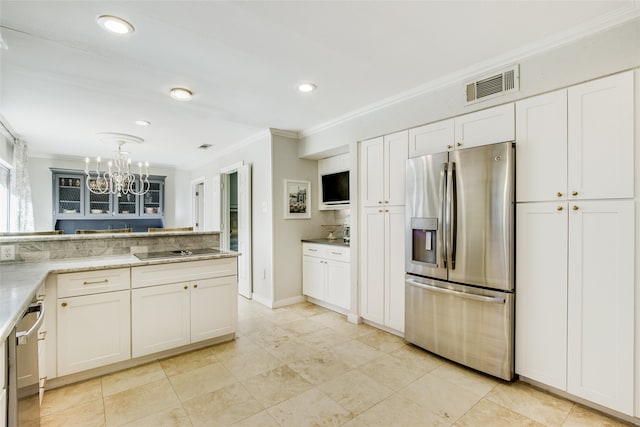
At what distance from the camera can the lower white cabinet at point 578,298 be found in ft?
5.90

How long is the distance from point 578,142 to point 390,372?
6.87ft

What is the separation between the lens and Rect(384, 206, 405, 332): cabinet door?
3023 mm

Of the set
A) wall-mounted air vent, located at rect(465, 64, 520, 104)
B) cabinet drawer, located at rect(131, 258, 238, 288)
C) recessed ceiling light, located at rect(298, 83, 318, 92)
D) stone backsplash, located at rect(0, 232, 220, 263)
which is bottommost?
cabinet drawer, located at rect(131, 258, 238, 288)

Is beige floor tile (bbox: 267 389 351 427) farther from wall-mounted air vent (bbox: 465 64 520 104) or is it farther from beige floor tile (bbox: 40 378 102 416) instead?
wall-mounted air vent (bbox: 465 64 520 104)

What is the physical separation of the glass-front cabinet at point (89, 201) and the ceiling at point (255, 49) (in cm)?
277

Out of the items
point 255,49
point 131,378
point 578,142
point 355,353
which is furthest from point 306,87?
point 131,378

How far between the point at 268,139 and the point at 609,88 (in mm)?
3402

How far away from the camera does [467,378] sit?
7.65 ft

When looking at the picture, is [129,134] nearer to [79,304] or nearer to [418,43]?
[79,304]

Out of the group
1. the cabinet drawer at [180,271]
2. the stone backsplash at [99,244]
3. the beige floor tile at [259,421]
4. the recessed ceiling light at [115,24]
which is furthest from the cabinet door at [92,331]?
the recessed ceiling light at [115,24]

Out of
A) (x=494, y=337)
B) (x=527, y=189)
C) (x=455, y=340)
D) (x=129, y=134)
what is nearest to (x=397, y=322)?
(x=455, y=340)

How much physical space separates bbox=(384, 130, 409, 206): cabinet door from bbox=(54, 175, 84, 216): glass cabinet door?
619 cm

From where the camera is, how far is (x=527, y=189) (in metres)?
2.17

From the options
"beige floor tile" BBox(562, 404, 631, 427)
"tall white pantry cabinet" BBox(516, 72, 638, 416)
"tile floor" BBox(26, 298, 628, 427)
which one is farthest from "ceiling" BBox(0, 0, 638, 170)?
"beige floor tile" BBox(562, 404, 631, 427)
